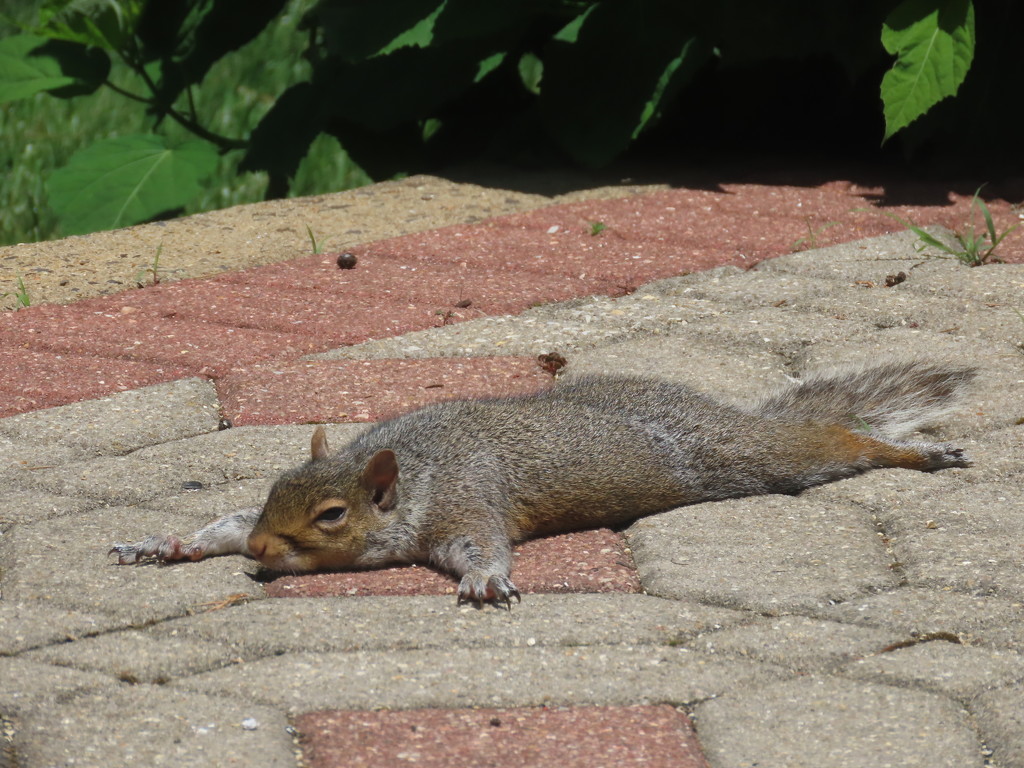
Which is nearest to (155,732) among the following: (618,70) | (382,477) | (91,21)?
(382,477)

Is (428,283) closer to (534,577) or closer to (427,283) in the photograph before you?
(427,283)

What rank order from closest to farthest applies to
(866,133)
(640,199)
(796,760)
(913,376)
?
(796,760), (913,376), (640,199), (866,133)

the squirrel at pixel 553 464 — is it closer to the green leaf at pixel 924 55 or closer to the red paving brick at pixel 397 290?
the red paving brick at pixel 397 290

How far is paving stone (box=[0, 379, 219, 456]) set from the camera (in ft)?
12.1

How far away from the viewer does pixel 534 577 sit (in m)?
3.08

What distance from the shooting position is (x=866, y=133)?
6.89 metres

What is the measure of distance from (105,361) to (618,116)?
2.77m

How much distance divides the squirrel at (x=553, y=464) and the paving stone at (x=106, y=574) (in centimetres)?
6

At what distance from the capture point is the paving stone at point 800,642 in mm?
2578

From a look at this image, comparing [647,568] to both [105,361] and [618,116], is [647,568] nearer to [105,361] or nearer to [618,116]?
[105,361]

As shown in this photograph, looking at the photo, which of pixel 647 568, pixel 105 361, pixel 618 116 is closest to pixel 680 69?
pixel 618 116

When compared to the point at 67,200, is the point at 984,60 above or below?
above

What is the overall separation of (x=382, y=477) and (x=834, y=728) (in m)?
1.32

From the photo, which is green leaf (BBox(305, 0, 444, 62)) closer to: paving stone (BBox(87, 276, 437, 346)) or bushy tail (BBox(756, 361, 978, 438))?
paving stone (BBox(87, 276, 437, 346))
